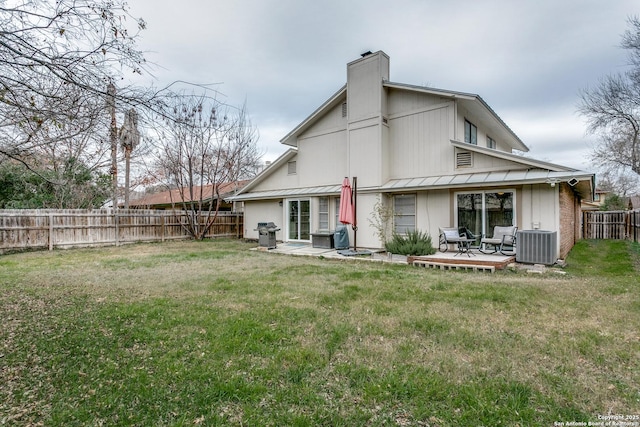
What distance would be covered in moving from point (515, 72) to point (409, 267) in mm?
9987

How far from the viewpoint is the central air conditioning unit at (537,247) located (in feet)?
26.6

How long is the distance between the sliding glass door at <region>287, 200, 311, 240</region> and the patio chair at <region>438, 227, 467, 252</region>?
572cm

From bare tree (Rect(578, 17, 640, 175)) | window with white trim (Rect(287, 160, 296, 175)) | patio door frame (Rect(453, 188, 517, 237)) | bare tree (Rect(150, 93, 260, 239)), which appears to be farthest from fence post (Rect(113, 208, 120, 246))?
bare tree (Rect(578, 17, 640, 175))

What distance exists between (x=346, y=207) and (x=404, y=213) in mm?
2213

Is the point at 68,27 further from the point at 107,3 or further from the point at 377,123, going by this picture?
the point at 377,123

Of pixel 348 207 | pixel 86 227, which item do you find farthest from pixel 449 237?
pixel 86 227

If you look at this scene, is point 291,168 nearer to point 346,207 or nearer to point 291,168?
point 291,168

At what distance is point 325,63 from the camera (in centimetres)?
1187

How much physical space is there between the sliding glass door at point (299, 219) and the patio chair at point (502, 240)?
702cm

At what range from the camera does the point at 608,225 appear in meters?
17.8

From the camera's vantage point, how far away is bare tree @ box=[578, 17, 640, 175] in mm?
16050

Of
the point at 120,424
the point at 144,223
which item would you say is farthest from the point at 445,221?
the point at 144,223

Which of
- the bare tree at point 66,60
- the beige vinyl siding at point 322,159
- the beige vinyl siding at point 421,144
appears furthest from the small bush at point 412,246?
the bare tree at point 66,60

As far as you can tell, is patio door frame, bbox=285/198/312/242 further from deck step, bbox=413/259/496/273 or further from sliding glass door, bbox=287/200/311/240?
deck step, bbox=413/259/496/273
